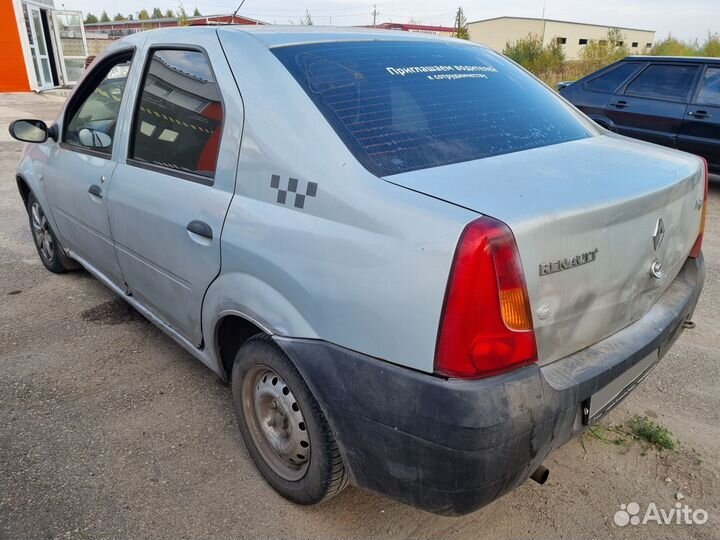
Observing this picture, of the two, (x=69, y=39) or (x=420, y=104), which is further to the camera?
(x=69, y=39)

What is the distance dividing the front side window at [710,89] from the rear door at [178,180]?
6.71m

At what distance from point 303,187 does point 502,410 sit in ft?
3.01

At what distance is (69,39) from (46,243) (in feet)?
62.6

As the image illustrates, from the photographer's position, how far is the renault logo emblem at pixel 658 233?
189cm

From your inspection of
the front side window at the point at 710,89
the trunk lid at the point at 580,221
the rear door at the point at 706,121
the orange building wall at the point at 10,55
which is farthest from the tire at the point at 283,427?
the orange building wall at the point at 10,55

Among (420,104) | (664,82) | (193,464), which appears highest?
(420,104)

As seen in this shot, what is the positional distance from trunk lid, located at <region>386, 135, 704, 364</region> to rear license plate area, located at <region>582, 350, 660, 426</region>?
0.16 metres

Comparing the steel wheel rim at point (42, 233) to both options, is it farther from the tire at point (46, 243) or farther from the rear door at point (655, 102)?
the rear door at point (655, 102)

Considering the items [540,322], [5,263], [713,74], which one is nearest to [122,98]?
[540,322]

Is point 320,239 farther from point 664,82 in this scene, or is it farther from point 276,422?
point 664,82

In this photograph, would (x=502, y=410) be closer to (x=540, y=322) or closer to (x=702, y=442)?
(x=540, y=322)

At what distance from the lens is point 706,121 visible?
6766mm

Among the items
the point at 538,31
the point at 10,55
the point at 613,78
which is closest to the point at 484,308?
the point at 613,78

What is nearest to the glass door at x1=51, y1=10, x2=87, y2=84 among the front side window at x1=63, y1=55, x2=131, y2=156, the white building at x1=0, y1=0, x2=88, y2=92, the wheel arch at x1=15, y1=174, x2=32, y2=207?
the white building at x1=0, y1=0, x2=88, y2=92
